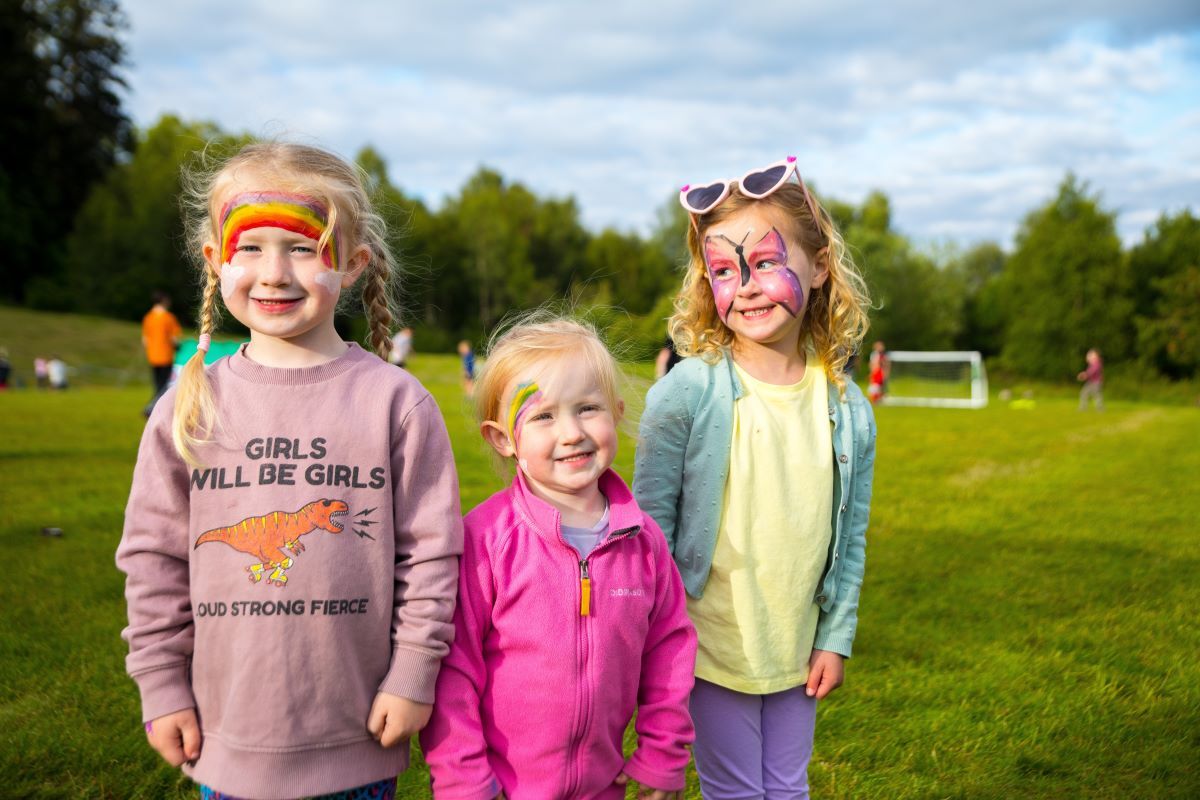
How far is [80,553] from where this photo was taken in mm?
6332

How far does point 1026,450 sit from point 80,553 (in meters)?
12.6

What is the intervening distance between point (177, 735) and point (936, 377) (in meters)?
35.2

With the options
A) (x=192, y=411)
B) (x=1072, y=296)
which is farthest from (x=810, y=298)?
(x=1072, y=296)

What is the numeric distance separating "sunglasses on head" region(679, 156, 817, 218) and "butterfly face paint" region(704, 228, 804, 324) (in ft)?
0.36

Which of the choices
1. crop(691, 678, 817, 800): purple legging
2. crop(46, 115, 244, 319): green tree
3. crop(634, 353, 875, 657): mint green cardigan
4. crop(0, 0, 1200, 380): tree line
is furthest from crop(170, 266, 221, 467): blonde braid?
crop(46, 115, 244, 319): green tree

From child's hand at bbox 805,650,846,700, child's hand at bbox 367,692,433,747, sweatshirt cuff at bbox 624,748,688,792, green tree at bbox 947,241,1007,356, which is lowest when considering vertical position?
sweatshirt cuff at bbox 624,748,688,792

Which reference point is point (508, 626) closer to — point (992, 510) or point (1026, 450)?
point (992, 510)

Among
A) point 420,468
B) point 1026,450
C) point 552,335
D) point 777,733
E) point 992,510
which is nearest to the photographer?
point 420,468

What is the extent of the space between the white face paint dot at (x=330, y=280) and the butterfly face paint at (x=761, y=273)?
104cm

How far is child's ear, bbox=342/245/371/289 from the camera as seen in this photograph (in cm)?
204

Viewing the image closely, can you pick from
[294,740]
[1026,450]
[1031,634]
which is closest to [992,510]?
[1031,634]

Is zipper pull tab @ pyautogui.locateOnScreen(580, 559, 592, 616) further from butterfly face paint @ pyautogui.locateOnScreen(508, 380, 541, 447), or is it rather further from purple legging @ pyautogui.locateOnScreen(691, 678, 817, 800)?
purple legging @ pyautogui.locateOnScreen(691, 678, 817, 800)

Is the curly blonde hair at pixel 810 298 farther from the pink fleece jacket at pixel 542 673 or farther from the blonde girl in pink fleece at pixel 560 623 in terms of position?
the pink fleece jacket at pixel 542 673

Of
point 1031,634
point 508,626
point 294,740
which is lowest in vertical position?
point 1031,634
